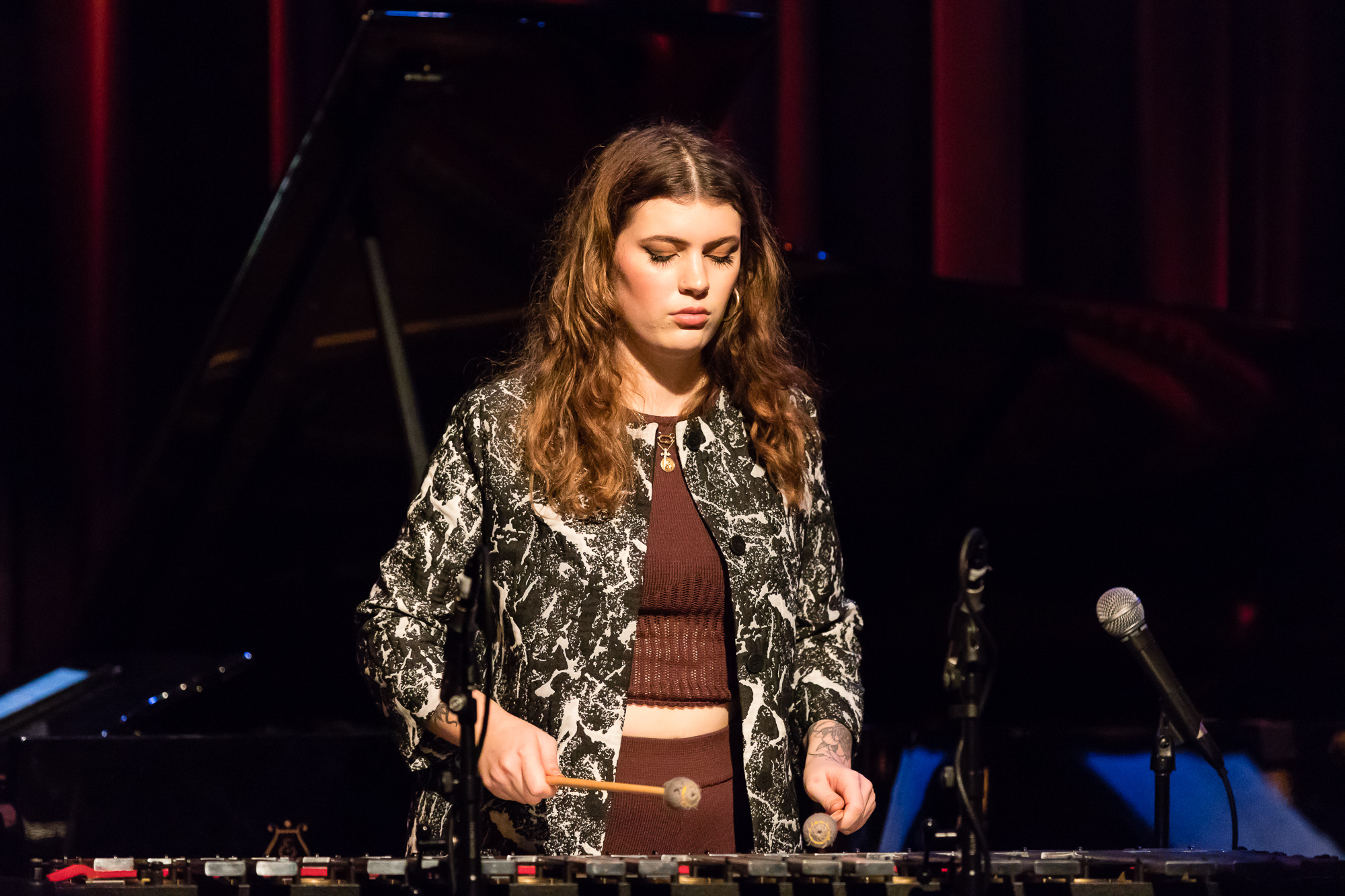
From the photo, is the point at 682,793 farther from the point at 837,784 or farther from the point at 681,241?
the point at 681,241

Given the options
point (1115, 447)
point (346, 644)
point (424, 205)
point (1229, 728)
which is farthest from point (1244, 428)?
point (346, 644)

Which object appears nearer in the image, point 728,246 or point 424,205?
point 728,246

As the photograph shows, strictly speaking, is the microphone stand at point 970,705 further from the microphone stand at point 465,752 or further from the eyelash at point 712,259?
the eyelash at point 712,259

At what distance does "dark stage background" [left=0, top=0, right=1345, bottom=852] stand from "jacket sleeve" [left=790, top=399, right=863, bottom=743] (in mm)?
1557

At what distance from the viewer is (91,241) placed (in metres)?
5.21

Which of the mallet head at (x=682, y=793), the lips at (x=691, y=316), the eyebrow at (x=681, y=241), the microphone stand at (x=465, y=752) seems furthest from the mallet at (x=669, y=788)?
the eyebrow at (x=681, y=241)

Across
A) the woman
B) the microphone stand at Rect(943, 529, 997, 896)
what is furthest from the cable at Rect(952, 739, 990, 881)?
the woman

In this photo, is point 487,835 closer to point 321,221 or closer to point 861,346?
point 321,221

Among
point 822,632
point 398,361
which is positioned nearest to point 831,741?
point 822,632

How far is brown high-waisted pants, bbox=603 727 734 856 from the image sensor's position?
6.08ft

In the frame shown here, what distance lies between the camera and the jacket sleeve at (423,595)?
1.82 m

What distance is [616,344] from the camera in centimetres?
203

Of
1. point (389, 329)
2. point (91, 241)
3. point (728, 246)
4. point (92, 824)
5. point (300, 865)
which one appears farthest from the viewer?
point (91, 241)

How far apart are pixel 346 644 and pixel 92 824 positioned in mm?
1004
